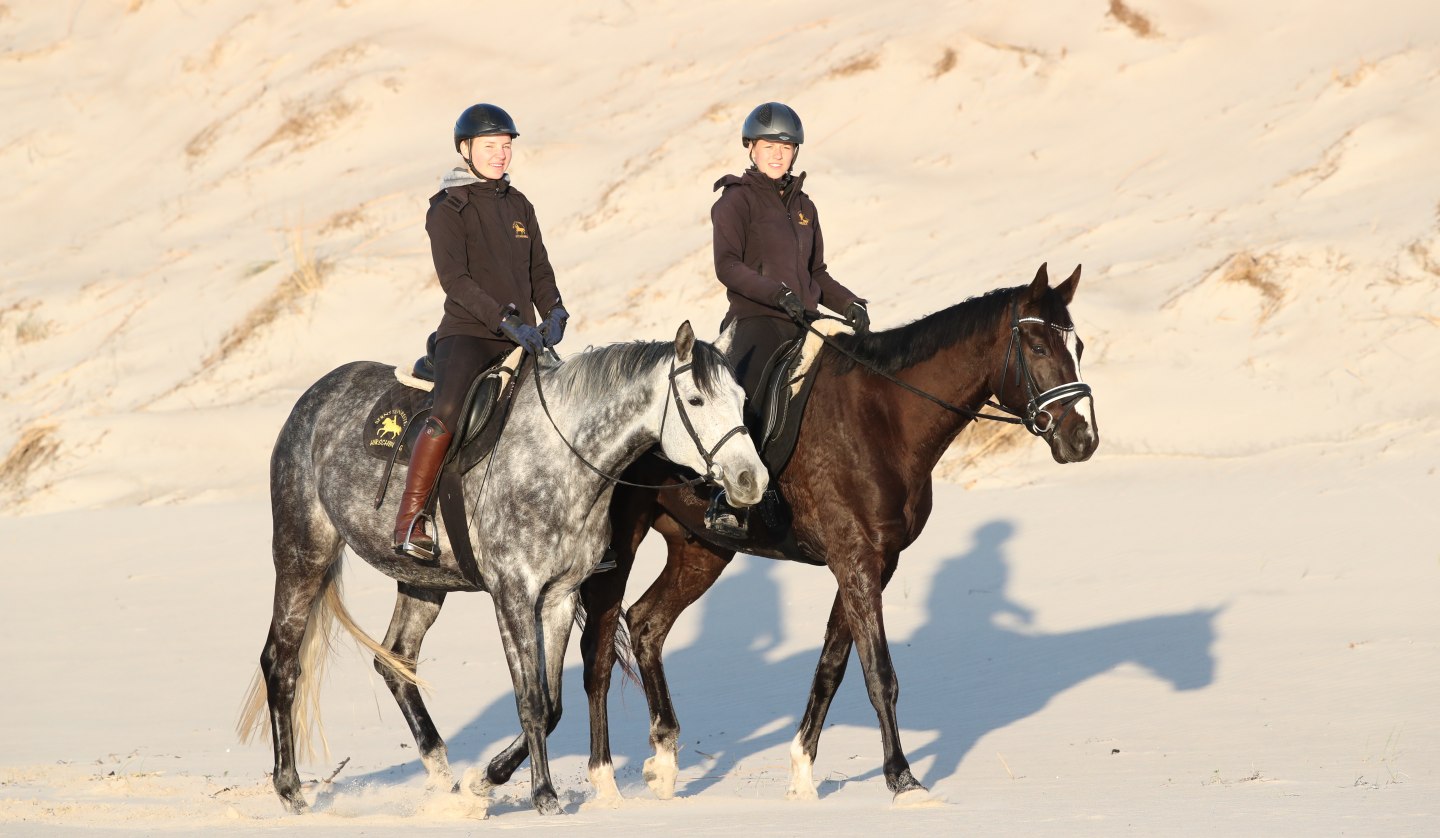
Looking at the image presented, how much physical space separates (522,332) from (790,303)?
1415 mm

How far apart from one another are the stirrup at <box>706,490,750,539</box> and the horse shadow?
152 centimetres

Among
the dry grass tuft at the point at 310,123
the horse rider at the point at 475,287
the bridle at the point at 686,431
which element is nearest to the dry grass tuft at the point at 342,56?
the dry grass tuft at the point at 310,123

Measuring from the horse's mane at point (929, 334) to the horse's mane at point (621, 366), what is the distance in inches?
43.5

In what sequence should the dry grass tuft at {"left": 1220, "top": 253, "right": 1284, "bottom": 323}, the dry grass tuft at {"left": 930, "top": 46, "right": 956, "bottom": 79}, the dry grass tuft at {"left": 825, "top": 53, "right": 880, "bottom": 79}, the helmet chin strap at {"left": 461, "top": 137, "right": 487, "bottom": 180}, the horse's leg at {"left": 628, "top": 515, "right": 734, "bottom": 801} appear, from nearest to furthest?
the helmet chin strap at {"left": 461, "top": 137, "right": 487, "bottom": 180} → the horse's leg at {"left": 628, "top": 515, "right": 734, "bottom": 801} → the dry grass tuft at {"left": 1220, "top": 253, "right": 1284, "bottom": 323} → the dry grass tuft at {"left": 930, "top": 46, "right": 956, "bottom": 79} → the dry grass tuft at {"left": 825, "top": 53, "right": 880, "bottom": 79}

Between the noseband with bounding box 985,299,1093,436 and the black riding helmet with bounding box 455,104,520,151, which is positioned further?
the black riding helmet with bounding box 455,104,520,151

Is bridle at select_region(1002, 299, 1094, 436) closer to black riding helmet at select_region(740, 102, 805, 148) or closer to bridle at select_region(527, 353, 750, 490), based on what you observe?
bridle at select_region(527, 353, 750, 490)

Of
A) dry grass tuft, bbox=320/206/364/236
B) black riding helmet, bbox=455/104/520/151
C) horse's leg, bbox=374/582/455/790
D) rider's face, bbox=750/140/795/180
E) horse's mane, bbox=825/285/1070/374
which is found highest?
black riding helmet, bbox=455/104/520/151

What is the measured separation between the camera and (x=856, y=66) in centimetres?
2438

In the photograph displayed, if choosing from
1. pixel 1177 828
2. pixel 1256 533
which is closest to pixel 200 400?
pixel 1256 533

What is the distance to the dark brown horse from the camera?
7.84 metres

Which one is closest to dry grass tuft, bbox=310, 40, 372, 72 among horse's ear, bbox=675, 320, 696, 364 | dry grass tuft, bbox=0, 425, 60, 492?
dry grass tuft, bbox=0, 425, 60, 492

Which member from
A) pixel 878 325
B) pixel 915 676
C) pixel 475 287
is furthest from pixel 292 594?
pixel 878 325

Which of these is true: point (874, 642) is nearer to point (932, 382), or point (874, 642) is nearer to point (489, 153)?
point (932, 382)

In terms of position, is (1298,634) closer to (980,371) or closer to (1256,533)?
(1256,533)
